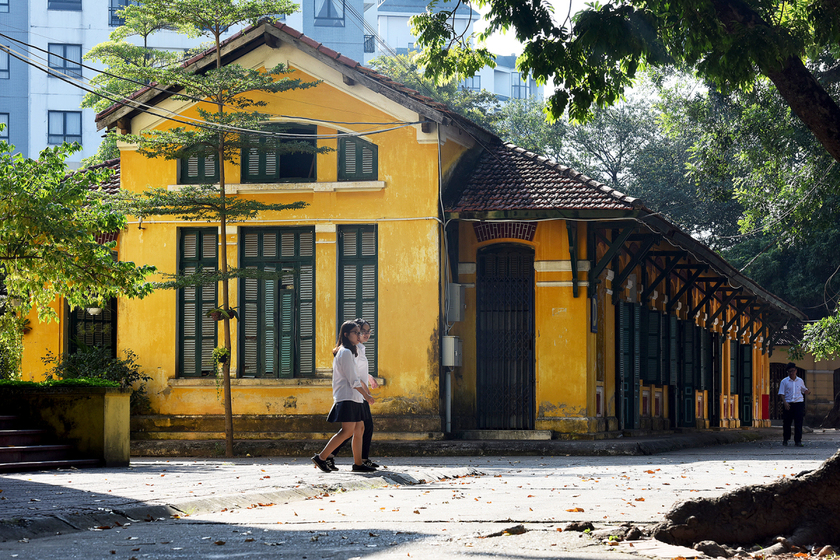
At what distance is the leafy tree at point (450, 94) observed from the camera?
3784 centimetres

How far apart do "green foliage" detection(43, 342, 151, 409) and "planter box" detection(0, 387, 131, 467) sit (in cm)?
587

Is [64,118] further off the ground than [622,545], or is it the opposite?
[64,118]

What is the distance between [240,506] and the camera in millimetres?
9203

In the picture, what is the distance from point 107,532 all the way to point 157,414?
12.7 metres

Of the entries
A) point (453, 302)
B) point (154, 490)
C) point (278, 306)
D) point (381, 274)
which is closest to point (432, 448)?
point (453, 302)

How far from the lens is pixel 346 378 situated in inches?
476

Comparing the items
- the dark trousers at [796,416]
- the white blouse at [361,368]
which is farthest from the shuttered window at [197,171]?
the dark trousers at [796,416]

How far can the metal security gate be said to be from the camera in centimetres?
1962

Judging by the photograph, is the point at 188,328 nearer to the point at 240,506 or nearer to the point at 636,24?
the point at 240,506

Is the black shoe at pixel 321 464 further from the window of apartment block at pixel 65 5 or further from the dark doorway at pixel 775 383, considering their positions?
the window of apartment block at pixel 65 5

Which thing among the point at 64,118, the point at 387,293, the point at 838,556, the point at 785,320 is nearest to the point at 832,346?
the point at 387,293

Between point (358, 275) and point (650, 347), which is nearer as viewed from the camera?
point (358, 275)

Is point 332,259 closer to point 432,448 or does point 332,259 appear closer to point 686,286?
point 432,448

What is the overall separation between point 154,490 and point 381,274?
32.4 feet
